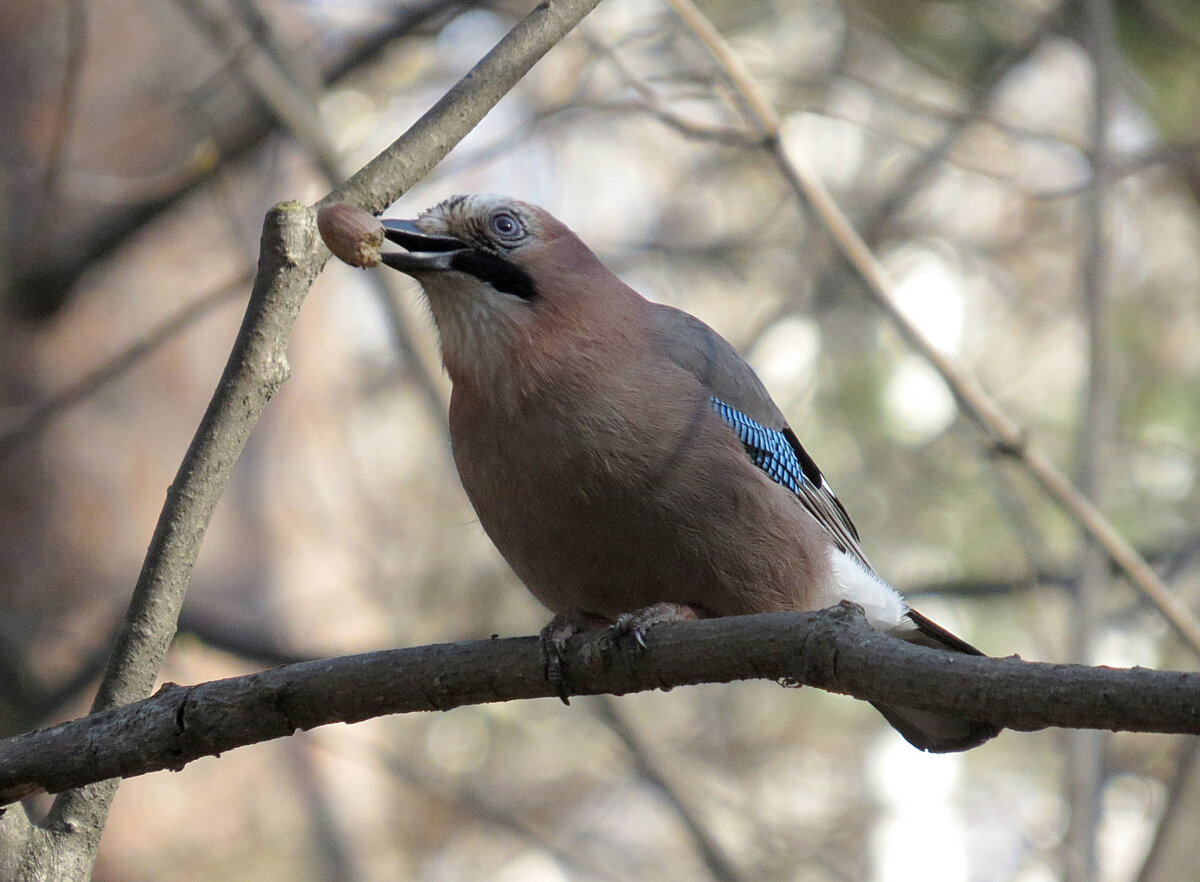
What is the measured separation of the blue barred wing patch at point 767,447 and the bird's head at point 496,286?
50 centimetres

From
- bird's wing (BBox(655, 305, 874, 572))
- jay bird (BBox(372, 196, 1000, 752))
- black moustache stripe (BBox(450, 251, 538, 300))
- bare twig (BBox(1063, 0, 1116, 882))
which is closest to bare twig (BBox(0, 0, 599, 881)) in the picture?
jay bird (BBox(372, 196, 1000, 752))

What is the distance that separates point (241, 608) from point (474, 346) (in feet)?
15.3

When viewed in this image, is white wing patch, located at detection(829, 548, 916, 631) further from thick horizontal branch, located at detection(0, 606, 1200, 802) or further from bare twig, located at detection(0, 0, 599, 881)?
bare twig, located at detection(0, 0, 599, 881)

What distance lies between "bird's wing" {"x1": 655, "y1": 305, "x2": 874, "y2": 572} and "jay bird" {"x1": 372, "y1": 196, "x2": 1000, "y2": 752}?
13 millimetres

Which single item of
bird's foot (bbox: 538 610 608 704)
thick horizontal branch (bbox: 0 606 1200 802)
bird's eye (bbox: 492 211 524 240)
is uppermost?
bird's eye (bbox: 492 211 524 240)

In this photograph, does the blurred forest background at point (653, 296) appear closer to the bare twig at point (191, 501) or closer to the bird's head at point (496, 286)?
the bird's head at point (496, 286)

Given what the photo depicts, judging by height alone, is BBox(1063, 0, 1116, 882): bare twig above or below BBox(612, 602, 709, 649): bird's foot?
above

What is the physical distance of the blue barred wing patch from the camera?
12.9ft

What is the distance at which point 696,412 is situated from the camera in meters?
3.69

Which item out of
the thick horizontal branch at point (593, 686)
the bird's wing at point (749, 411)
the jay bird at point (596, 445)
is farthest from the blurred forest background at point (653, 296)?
the thick horizontal branch at point (593, 686)

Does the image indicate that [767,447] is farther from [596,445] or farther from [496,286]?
[496,286]

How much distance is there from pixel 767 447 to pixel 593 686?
4.55ft

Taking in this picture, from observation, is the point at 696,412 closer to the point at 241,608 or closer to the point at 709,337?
the point at 709,337

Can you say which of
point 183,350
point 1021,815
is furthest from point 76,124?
point 1021,815
